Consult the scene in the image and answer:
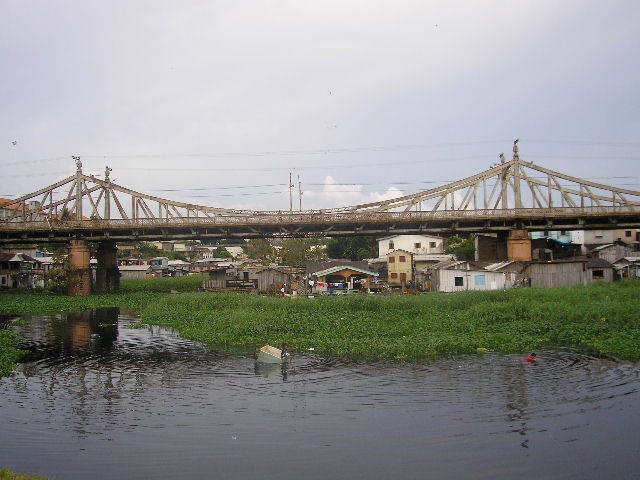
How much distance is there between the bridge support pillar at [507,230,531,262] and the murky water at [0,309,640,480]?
39.3 m

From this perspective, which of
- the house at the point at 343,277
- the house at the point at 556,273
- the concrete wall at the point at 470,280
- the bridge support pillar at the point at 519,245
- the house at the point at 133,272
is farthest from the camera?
the house at the point at 133,272

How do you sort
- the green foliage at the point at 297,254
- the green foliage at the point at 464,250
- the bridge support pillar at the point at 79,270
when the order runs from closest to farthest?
the bridge support pillar at the point at 79,270, the green foliage at the point at 464,250, the green foliage at the point at 297,254

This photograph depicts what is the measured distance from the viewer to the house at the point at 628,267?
60.9 m

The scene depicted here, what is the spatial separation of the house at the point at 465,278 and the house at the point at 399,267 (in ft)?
43.6

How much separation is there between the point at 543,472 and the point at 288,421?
6996mm

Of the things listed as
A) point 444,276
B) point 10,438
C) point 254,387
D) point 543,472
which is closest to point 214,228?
point 444,276

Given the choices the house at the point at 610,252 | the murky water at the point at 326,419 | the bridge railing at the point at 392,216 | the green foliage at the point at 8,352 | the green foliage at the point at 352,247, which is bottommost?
the murky water at the point at 326,419

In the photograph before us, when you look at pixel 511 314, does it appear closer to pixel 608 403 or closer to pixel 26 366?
pixel 608 403

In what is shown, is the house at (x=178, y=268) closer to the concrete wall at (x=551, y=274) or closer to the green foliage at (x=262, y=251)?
the green foliage at (x=262, y=251)

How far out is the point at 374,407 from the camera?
17766 mm

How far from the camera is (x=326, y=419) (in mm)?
16797

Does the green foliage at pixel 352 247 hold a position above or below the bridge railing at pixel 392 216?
below

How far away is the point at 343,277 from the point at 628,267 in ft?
98.4

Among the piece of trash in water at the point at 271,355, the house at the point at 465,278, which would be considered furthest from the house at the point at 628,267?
the piece of trash in water at the point at 271,355
